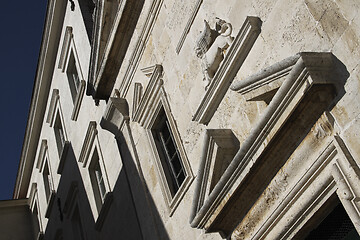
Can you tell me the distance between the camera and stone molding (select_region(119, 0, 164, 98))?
10.9m

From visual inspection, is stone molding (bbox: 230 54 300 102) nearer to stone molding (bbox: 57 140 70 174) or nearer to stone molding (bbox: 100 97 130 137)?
stone molding (bbox: 100 97 130 137)

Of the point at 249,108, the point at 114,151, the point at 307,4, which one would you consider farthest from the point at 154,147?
the point at 307,4

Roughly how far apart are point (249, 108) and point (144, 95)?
3.69 m

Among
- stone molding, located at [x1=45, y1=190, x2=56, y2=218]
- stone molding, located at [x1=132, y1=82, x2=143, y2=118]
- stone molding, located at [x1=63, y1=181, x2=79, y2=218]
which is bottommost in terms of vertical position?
stone molding, located at [x1=132, y1=82, x2=143, y2=118]

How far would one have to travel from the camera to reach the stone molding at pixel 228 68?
751 cm

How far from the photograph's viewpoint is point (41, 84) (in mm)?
19141

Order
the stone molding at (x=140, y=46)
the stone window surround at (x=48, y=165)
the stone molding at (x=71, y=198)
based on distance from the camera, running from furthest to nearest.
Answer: the stone window surround at (x=48, y=165)
the stone molding at (x=71, y=198)
the stone molding at (x=140, y=46)

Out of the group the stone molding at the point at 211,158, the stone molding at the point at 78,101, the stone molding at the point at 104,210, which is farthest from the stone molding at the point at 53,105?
the stone molding at the point at 211,158

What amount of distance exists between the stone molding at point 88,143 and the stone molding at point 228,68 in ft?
18.7

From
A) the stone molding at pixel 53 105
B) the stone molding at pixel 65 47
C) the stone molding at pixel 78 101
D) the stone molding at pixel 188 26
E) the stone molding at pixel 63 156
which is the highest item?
the stone molding at pixel 65 47

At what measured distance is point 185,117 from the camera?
Answer: 944 centimetres

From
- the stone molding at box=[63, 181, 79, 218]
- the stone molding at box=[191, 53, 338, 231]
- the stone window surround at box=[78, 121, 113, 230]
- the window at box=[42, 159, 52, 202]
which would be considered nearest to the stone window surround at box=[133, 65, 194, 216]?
the stone molding at box=[191, 53, 338, 231]

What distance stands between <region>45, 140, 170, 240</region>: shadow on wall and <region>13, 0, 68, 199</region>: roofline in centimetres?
333

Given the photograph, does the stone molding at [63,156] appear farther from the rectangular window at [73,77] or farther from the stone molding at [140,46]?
the stone molding at [140,46]
